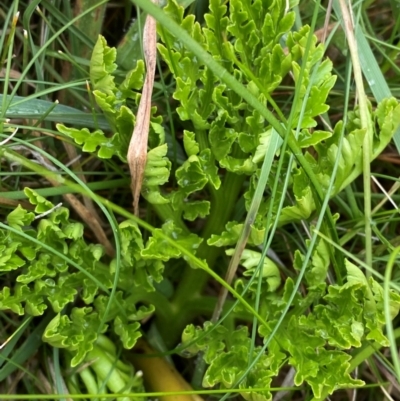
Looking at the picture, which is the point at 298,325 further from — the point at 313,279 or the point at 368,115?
the point at 368,115

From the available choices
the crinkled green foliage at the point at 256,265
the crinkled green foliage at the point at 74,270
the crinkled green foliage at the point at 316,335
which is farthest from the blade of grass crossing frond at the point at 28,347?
the crinkled green foliage at the point at 256,265

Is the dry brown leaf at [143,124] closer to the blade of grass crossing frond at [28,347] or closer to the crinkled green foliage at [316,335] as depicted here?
the crinkled green foliage at [316,335]

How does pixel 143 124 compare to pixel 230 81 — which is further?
pixel 143 124

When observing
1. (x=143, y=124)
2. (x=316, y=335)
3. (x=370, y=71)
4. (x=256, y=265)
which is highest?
(x=143, y=124)

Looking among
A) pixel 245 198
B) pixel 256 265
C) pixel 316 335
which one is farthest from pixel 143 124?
pixel 316 335

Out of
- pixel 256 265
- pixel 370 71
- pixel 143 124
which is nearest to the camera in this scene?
pixel 143 124

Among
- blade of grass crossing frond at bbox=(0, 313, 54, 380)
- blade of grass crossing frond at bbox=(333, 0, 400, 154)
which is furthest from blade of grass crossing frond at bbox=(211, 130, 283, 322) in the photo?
blade of grass crossing frond at bbox=(0, 313, 54, 380)

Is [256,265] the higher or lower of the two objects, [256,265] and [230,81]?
the lower

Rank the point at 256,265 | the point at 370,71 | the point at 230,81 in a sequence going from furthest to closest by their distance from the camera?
the point at 370,71 → the point at 256,265 → the point at 230,81

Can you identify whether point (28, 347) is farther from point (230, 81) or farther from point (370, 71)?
point (370, 71)
